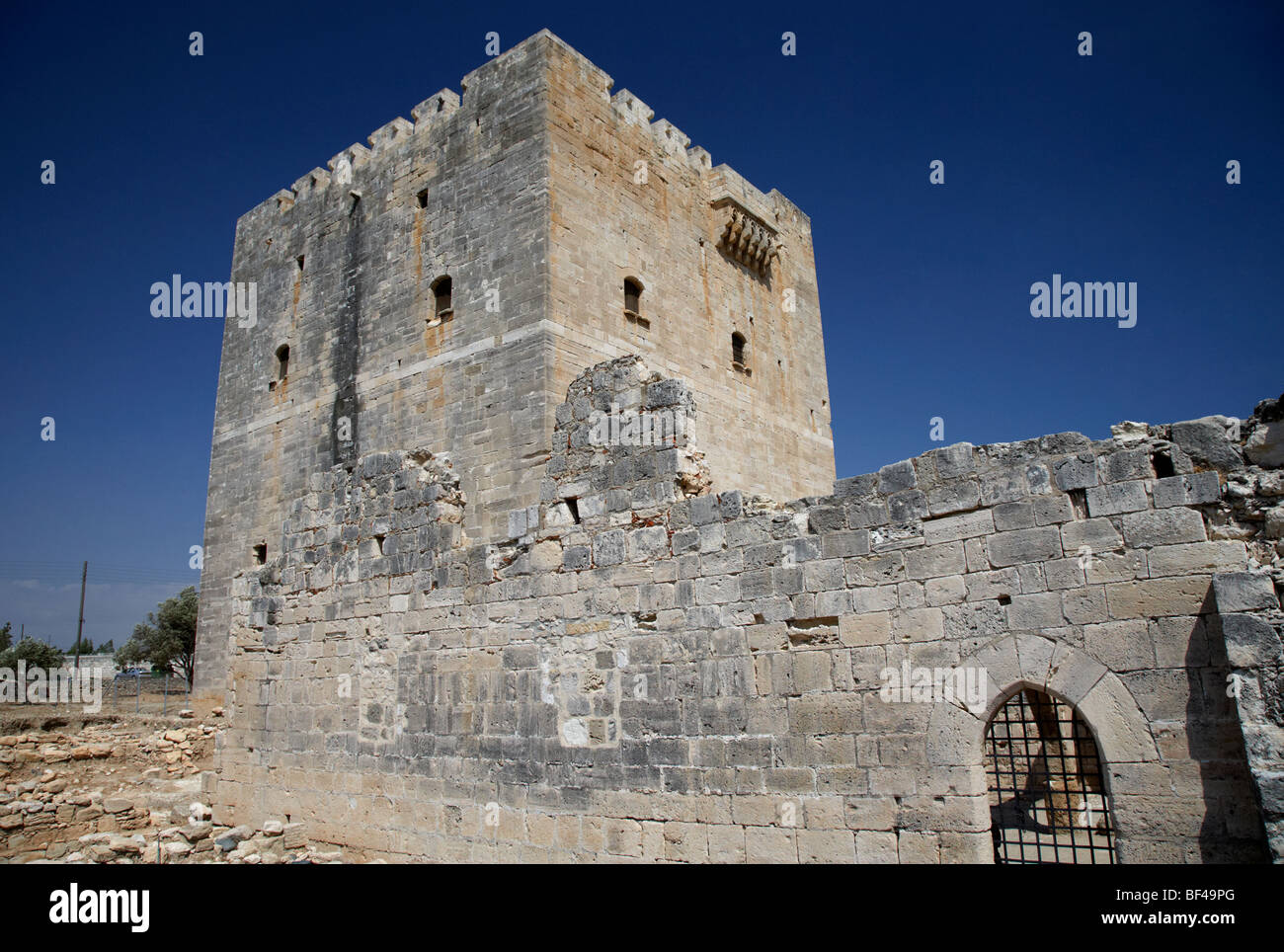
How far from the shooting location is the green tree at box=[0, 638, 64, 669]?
1284 inches

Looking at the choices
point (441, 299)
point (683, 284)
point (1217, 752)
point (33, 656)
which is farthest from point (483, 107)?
point (33, 656)

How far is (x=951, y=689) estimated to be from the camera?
548cm

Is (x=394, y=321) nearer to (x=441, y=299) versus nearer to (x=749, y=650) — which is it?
(x=441, y=299)

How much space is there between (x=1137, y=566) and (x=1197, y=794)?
124cm

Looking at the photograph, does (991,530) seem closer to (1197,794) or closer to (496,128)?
(1197,794)

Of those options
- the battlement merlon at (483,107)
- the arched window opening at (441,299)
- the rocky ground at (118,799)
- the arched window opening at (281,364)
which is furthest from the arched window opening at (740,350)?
the rocky ground at (118,799)

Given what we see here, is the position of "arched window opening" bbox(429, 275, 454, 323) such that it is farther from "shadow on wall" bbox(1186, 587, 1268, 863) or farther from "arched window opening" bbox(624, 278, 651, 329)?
"shadow on wall" bbox(1186, 587, 1268, 863)

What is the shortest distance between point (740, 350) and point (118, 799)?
12.4 meters

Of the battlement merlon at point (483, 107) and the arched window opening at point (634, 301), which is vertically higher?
the battlement merlon at point (483, 107)

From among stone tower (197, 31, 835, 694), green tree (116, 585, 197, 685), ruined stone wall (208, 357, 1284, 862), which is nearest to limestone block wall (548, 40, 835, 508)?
stone tower (197, 31, 835, 694)

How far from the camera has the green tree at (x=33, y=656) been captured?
107 ft

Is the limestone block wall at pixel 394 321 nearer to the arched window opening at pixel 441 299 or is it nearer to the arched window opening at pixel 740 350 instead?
the arched window opening at pixel 441 299

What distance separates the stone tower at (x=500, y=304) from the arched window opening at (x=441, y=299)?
4 centimetres

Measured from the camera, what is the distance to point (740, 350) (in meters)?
17.0
